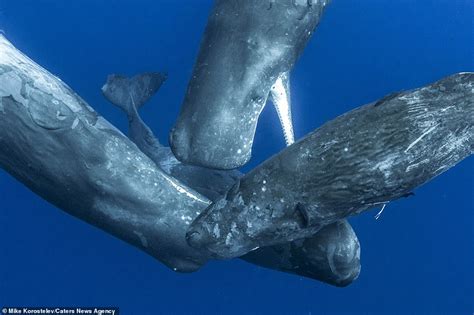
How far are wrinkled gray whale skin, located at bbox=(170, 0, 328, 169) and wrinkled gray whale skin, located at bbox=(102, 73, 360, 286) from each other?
1.43 ft

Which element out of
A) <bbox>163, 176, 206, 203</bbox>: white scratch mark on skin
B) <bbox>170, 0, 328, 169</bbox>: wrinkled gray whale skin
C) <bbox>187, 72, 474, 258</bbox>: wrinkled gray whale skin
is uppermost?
<bbox>170, 0, 328, 169</bbox>: wrinkled gray whale skin

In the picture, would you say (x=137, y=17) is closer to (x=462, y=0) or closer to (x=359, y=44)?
(x=359, y=44)

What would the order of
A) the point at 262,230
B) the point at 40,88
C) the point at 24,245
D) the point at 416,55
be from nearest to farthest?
1. the point at 262,230
2. the point at 40,88
3. the point at 24,245
4. the point at 416,55

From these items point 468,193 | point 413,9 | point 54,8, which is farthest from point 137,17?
point 468,193

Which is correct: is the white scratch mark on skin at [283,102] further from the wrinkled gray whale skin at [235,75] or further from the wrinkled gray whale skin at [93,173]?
the wrinkled gray whale skin at [93,173]

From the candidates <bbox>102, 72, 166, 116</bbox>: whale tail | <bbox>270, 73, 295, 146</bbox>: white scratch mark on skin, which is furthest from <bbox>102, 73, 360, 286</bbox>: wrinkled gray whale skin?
<bbox>270, 73, 295, 146</bbox>: white scratch mark on skin

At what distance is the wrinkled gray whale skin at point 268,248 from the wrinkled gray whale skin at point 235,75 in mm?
436

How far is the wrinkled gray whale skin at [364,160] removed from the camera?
2.81 metres

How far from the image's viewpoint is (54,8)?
5.94 meters

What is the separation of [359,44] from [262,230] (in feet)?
11.5

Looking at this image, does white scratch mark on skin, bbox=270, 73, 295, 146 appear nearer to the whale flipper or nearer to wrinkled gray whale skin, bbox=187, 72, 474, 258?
the whale flipper

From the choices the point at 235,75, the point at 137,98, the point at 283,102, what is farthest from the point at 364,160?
the point at 137,98

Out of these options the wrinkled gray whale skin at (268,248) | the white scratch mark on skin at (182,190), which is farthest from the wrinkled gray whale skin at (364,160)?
the white scratch mark on skin at (182,190)

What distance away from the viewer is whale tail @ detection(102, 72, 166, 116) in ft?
17.7
